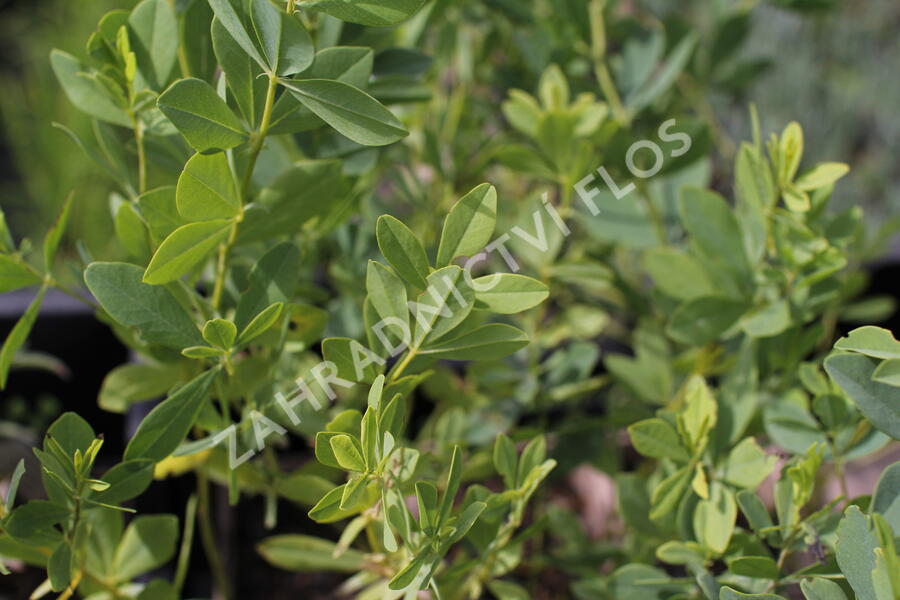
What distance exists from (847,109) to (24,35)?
2.12 m

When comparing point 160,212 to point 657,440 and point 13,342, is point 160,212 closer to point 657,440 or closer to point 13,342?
point 13,342

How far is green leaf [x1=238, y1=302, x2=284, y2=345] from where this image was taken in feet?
1.13

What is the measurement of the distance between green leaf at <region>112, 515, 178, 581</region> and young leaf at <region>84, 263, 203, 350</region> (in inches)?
5.6

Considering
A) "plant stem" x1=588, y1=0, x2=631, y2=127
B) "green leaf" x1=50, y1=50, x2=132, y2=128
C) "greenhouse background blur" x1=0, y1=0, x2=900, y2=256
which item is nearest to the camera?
"green leaf" x1=50, y1=50, x2=132, y2=128

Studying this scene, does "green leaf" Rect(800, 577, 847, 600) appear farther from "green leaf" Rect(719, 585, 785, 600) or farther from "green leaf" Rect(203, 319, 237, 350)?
"green leaf" Rect(203, 319, 237, 350)

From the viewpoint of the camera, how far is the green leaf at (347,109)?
338mm

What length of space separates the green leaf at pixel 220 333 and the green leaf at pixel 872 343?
0.85 ft

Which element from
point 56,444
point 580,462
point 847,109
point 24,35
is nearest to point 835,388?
point 580,462

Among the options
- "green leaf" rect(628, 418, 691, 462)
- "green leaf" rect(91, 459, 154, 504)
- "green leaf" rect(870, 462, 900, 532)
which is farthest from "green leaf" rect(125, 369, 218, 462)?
"green leaf" rect(870, 462, 900, 532)

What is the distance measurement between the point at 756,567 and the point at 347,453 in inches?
7.9

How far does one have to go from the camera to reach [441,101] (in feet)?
2.38

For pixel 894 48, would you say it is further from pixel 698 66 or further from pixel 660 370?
pixel 660 370

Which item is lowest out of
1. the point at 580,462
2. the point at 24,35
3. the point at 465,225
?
the point at 580,462

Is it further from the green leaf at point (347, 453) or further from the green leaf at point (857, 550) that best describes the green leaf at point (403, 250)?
the green leaf at point (857, 550)
